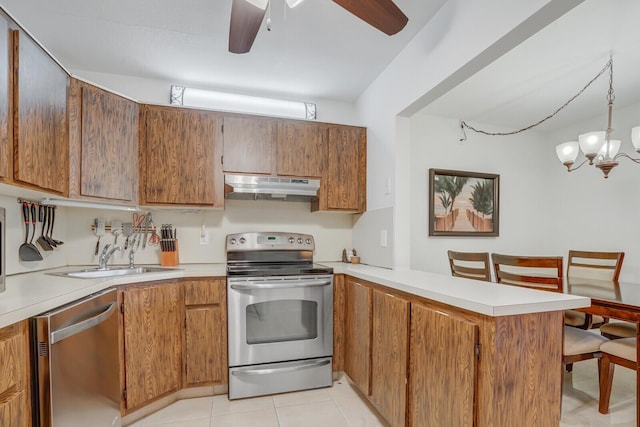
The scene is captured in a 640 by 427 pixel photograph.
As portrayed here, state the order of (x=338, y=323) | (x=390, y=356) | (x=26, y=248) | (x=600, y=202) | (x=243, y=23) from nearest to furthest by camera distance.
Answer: (x=243, y=23), (x=390, y=356), (x=26, y=248), (x=338, y=323), (x=600, y=202)

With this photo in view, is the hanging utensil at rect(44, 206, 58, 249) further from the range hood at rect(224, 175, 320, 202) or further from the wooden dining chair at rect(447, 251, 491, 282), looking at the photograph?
the wooden dining chair at rect(447, 251, 491, 282)

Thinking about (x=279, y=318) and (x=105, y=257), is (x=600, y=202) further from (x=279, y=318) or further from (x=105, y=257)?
(x=105, y=257)

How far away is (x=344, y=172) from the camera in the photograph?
2699mm

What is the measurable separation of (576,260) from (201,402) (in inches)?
155

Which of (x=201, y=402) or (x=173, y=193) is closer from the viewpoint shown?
(x=201, y=402)

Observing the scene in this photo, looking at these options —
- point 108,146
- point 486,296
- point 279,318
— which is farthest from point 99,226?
point 486,296

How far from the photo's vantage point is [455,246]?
3.34m

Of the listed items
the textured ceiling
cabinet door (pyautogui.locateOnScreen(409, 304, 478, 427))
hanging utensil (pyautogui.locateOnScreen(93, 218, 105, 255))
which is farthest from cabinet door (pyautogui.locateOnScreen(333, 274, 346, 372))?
hanging utensil (pyautogui.locateOnScreen(93, 218, 105, 255))

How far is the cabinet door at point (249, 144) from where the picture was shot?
2469 millimetres

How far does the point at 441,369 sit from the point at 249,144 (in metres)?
2.05

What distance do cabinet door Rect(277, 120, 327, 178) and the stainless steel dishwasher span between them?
1.52 meters

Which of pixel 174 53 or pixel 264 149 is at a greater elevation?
pixel 174 53

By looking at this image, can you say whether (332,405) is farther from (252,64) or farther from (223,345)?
(252,64)

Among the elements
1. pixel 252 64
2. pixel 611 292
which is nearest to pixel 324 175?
pixel 252 64
